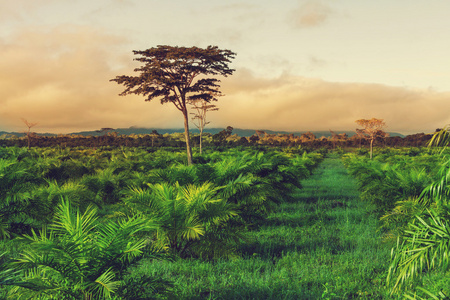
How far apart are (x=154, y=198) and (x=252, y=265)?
5.72ft

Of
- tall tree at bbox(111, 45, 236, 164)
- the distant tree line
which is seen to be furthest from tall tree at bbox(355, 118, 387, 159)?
tall tree at bbox(111, 45, 236, 164)

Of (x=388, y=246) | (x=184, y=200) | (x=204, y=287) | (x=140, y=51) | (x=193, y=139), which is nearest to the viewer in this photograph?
(x=204, y=287)

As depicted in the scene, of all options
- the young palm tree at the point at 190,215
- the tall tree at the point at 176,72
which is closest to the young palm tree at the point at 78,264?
the young palm tree at the point at 190,215

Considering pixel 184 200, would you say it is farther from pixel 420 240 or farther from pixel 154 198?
pixel 420 240

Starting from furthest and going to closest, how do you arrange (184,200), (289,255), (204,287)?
(289,255) → (184,200) → (204,287)

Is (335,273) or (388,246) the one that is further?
(388,246)

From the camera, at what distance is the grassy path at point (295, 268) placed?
410 centimetres

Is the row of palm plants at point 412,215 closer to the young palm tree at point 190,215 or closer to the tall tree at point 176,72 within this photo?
the young palm tree at point 190,215

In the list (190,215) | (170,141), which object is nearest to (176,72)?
(190,215)

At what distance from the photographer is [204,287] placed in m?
4.19

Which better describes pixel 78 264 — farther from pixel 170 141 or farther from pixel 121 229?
pixel 170 141

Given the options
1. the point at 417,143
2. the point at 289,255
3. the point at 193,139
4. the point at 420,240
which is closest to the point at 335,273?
the point at 289,255


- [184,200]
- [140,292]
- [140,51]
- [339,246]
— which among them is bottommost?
[339,246]

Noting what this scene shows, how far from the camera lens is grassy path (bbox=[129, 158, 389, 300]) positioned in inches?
161
